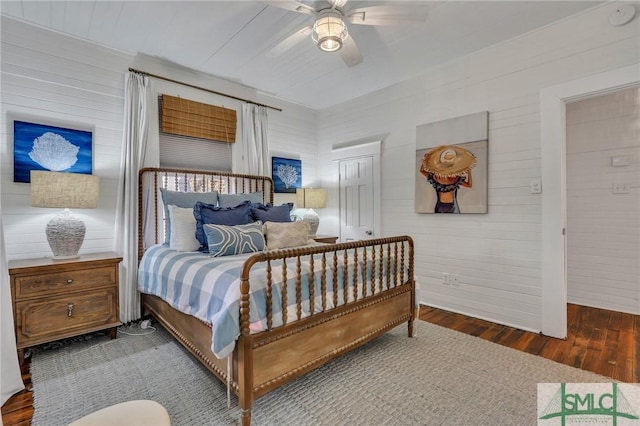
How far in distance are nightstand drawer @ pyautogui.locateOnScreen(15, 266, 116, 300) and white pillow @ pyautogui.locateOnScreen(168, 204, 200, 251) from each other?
57 centimetres

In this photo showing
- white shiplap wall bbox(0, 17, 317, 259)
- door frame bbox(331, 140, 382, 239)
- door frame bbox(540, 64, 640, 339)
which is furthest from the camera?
door frame bbox(331, 140, 382, 239)

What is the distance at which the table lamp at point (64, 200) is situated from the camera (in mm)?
2363

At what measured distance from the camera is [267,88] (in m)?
4.18

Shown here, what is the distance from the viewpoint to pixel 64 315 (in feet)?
7.86

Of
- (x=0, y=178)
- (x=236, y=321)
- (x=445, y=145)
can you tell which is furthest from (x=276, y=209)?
(x=0, y=178)

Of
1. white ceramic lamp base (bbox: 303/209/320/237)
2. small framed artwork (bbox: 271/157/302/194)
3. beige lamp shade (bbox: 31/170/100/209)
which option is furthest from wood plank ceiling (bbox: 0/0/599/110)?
white ceramic lamp base (bbox: 303/209/320/237)

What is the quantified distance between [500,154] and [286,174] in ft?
9.25

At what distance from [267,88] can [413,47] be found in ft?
6.60

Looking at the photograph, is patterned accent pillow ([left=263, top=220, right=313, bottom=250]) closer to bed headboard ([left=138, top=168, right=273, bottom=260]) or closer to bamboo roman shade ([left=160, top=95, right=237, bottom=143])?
bed headboard ([left=138, top=168, right=273, bottom=260])

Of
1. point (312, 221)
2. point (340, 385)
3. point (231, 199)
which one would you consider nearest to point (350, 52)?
point (231, 199)

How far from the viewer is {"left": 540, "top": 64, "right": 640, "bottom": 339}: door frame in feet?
8.83

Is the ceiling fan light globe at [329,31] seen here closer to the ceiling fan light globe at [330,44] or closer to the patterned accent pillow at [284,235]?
the ceiling fan light globe at [330,44]

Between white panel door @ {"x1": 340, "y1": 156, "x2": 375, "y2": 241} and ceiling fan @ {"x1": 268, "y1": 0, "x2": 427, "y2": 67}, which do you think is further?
white panel door @ {"x1": 340, "y1": 156, "x2": 375, "y2": 241}

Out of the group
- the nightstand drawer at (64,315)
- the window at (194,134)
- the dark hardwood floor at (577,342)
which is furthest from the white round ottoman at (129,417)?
the window at (194,134)
